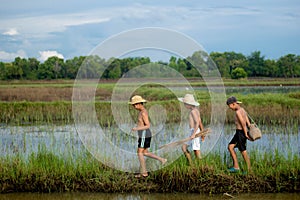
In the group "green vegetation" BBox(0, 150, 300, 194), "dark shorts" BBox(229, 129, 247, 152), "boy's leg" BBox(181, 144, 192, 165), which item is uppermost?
"dark shorts" BBox(229, 129, 247, 152)

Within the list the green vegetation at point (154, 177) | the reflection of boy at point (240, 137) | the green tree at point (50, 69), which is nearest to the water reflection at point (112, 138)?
the green vegetation at point (154, 177)

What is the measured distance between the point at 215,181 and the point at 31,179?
2379 mm

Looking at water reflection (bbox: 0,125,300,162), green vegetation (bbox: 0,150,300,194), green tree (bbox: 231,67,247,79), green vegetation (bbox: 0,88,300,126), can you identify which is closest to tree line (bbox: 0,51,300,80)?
green tree (bbox: 231,67,247,79)

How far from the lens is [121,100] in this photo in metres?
8.36

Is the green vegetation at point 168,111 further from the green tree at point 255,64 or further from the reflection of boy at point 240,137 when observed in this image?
the green tree at point 255,64

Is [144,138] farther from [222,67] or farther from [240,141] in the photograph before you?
[222,67]

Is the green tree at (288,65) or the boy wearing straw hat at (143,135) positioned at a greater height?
the green tree at (288,65)

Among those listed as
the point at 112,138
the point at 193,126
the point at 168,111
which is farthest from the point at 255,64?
the point at 193,126

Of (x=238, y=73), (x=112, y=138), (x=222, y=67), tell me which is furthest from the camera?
(x=238, y=73)

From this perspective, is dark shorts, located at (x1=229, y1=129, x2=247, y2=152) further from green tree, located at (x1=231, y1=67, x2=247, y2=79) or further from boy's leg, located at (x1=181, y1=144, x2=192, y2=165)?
green tree, located at (x1=231, y1=67, x2=247, y2=79)

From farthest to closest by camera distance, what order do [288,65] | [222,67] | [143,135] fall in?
[288,65] < [222,67] < [143,135]

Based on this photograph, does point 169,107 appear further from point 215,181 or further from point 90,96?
point 215,181

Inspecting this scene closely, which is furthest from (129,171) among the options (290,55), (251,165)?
(290,55)

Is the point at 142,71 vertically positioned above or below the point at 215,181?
above
